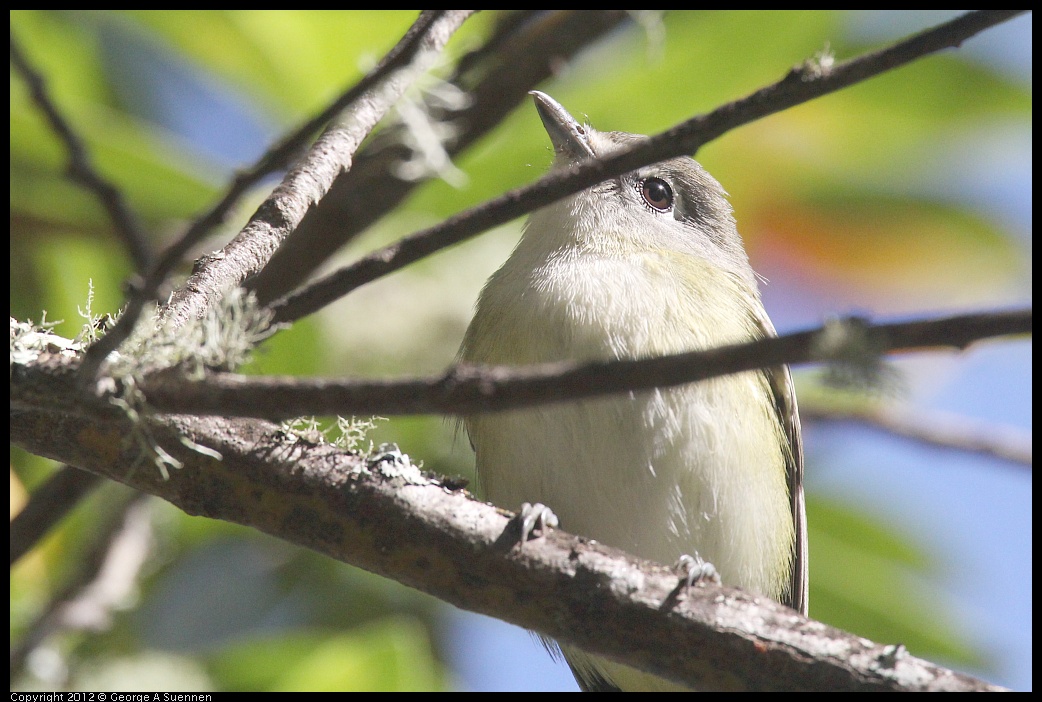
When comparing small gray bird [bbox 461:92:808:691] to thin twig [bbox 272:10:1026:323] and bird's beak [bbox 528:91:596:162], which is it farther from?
thin twig [bbox 272:10:1026:323]

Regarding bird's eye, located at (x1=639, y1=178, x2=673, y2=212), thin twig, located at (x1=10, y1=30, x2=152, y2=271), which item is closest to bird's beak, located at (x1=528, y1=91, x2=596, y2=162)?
bird's eye, located at (x1=639, y1=178, x2=673, y2=212)

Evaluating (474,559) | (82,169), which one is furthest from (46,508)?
(474,559)

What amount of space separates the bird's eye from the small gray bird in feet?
0.96

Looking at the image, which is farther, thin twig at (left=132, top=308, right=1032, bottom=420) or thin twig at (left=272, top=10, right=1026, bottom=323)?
thin twig at (left=272, top=10, right=1026, bottom=323)

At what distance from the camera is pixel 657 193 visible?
13.6ft

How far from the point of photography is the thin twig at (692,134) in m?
1.68

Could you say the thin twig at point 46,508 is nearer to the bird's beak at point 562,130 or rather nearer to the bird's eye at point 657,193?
the bird's beak at point 562,130

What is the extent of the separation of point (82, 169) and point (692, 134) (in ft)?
7.14

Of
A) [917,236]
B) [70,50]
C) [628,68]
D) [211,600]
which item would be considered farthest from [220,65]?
[917,236]

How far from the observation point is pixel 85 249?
13.7ft

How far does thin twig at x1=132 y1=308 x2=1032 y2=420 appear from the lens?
1.24 metres

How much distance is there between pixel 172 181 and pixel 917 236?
13.2 ft

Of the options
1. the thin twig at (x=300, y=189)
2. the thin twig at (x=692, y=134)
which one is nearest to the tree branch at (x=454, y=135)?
the thin twig at (x=300, y=189)
